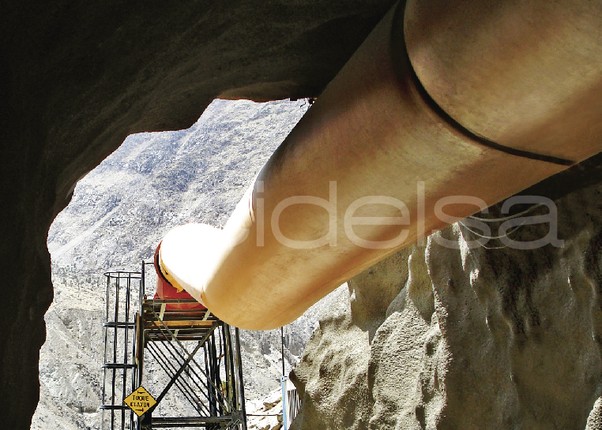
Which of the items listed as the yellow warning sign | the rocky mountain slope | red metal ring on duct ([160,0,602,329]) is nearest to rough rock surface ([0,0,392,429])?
red metal ring on duct ([160,0,602,329])

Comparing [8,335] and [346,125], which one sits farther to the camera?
[346,125]

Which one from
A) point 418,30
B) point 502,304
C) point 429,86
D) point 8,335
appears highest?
point 418,30

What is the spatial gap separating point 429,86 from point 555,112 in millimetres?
279

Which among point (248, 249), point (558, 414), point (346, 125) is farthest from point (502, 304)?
point (346, 125)

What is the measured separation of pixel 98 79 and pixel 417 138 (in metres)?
0.88

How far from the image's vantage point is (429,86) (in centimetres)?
161

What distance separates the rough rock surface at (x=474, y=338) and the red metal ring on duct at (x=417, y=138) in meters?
0.68

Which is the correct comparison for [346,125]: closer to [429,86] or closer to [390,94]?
[390,94]

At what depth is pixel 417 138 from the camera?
67.8 inches

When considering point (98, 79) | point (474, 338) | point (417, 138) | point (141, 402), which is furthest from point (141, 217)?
point (417, 138)

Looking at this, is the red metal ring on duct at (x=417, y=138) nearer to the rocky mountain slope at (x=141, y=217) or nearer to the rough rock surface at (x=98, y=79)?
the rough rock surface at (x=98, y=79)

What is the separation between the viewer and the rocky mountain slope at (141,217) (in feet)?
70.3

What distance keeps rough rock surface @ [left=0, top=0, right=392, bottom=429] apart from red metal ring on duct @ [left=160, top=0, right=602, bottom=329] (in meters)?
0.41

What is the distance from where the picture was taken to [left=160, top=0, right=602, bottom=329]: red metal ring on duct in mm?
1397
